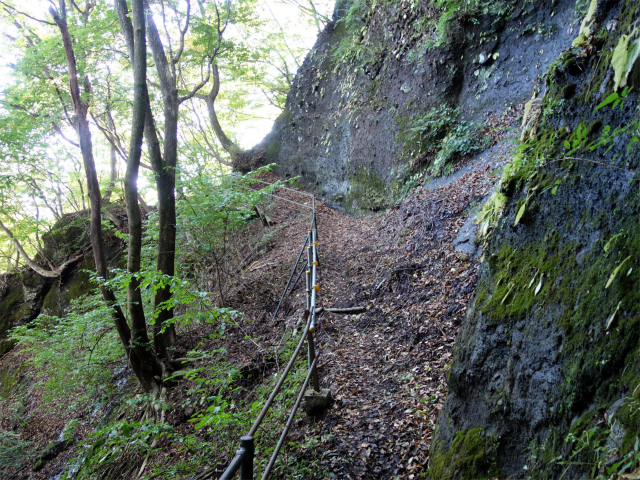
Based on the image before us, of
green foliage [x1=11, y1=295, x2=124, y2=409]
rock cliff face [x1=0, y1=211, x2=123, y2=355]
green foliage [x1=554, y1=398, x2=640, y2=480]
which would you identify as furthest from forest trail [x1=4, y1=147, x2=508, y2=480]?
rock cliff face [x1=0, y1=211, x2=123, y2=355]

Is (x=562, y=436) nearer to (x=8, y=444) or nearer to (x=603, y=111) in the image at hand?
(x=603, y=111)

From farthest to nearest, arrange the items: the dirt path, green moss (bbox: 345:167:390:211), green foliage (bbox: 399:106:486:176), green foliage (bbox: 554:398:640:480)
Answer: green moss (bbox: 345:167:390:211) < green foliage (bbox: 399:106:486:176) < the dirt path < green foliage (bbox: 554:398:640:480)

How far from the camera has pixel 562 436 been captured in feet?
6.43

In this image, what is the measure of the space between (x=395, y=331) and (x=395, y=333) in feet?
0.15

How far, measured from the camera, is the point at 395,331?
5.31 metres

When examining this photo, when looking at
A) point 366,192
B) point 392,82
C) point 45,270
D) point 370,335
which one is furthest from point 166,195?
point 45,270

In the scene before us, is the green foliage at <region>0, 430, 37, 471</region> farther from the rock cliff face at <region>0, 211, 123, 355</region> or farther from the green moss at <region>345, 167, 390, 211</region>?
the green moss at <region>345, 167, 390, 211</region>

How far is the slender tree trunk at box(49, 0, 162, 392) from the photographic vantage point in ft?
21.0

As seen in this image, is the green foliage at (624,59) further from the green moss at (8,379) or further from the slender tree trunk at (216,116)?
the slender tree trunk at (216,116)

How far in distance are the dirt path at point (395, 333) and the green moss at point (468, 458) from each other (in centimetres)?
51

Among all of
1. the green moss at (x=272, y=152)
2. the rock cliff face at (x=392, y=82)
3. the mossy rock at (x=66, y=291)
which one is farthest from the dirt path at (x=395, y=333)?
the green moss at (x=272, y=152)

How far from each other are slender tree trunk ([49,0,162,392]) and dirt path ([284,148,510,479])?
10.2ft

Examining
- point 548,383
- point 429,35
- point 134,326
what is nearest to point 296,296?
point 134,326

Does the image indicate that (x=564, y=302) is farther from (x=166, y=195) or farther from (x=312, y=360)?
(x=166, y=195)
